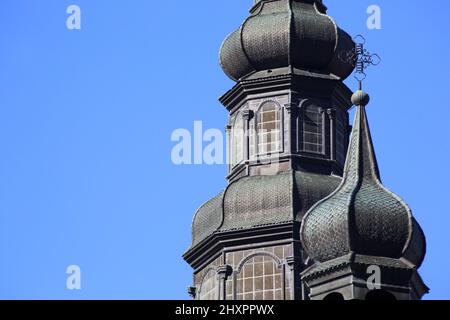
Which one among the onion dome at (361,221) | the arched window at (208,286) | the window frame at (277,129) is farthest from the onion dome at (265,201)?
the onion dome at (361,221)

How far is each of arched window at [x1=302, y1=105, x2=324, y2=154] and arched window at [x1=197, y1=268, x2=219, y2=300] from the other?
5379 mm

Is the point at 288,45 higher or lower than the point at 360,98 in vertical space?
higher

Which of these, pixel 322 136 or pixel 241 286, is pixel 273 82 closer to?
pixel 322 136

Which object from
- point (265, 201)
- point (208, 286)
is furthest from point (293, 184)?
point (208, 286)

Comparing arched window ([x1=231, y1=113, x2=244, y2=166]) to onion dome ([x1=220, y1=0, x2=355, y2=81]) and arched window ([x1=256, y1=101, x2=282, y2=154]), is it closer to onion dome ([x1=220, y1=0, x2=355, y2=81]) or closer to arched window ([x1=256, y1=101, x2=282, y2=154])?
arched window ([x1=256, y1=101, x2=282, y2=154])

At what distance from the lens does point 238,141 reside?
287 feet

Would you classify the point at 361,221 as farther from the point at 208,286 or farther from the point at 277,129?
the point at 277,129

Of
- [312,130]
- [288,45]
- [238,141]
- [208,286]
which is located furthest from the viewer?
[288,45]

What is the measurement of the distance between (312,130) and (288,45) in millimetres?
3261

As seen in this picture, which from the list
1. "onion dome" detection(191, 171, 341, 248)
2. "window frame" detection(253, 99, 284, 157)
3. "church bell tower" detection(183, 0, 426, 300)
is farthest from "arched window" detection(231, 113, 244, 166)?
"onion dome" detection(191, 171, 341, 248)

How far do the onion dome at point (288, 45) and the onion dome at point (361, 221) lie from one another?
31.0ft

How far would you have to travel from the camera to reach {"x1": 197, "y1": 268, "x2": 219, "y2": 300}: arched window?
8423 centimetres
